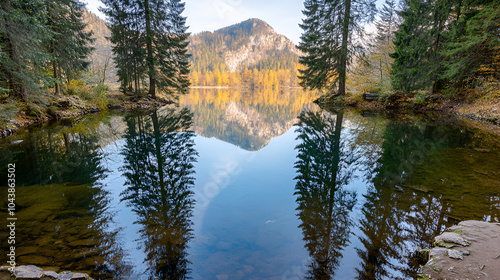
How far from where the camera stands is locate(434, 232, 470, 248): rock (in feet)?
10.6

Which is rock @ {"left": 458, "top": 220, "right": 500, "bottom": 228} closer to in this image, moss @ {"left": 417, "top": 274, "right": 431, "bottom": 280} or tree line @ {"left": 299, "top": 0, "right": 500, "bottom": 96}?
moss @ {"left": 417, "top": 274, "right": 431, "bottom": 280}

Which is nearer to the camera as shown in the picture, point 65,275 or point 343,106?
point 65,275

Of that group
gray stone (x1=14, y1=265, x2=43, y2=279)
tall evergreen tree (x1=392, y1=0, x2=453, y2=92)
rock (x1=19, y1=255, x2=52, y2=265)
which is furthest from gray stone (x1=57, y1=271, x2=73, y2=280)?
tall evergreen tree (x1=392, y1=0, x2=453, y2=92)

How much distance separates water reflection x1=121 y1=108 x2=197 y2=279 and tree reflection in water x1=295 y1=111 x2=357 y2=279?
203cm

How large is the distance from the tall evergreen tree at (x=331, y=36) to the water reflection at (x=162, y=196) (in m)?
19.3

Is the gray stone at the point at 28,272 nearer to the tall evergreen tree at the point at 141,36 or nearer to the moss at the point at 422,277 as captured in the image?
the moss at the point at 422,277

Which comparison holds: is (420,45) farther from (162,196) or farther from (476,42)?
(162,196)

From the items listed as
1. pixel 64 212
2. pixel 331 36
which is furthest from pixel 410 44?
pixel 64 212

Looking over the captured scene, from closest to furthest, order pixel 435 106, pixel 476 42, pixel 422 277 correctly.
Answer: pixel 422 277, pixel 476 42, pixel 435 106

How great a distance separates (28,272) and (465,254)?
5.66m

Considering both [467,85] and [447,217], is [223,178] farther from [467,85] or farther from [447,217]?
[467,85]

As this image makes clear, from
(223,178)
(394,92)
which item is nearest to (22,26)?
(223,178)

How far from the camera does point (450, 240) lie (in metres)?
3.33

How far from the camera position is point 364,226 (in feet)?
13.3
